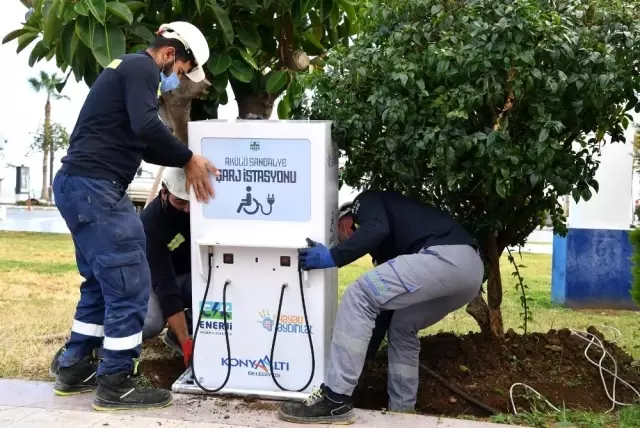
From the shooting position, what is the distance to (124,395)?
387 centimetres

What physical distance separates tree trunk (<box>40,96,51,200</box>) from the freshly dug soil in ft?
129

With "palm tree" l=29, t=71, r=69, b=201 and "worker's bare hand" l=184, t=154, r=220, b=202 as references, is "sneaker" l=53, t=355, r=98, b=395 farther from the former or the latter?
"palm tree" l=29, t=71, r=69, b=201

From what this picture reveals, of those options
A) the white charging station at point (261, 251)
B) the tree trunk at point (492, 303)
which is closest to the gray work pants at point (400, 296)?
the white charging station at point (261, 251)

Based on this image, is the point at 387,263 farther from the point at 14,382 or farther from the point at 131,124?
the point at 14,382

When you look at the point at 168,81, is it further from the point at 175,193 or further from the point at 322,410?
the point at 322,410

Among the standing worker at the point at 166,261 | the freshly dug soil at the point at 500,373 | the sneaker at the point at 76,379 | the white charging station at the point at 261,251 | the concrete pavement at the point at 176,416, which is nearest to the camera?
the concrete pavement at the point at 176,416

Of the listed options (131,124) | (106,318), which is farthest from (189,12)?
(106,318)

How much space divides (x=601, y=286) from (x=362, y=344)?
19.9ft

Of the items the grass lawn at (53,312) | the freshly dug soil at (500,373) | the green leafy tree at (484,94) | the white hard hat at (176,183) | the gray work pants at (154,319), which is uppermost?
the green leafy tree at (484,94)

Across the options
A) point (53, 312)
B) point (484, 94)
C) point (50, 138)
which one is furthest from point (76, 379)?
point (50, 138)

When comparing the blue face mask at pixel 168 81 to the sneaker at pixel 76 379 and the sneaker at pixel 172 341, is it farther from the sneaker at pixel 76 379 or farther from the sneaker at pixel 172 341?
the sneaker at pixel 172 341

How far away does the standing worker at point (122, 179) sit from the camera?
3777 millimetres

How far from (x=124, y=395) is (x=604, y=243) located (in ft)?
22.1

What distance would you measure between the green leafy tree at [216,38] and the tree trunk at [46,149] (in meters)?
38.5
